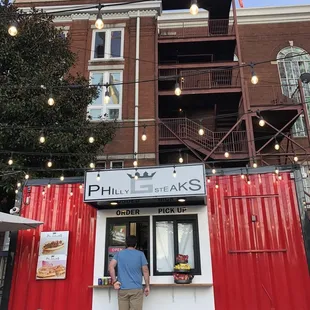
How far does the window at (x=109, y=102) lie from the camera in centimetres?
1579

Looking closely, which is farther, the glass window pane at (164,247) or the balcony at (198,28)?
the balcony at (198,28)

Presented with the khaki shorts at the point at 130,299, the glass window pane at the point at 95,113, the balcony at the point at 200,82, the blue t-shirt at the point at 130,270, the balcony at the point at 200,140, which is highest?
the balcony at the point at 200,82

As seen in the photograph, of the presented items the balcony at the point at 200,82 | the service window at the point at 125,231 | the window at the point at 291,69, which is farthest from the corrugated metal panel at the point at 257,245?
the window at the point at 291,69

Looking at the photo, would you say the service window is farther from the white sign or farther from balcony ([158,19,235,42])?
balcony ([158,19,235,42])

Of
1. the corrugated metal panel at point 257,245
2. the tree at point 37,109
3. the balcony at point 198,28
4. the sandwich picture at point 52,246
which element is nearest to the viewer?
the corrugated metal panel at point 257,245

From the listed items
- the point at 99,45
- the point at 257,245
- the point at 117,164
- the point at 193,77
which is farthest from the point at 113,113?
the point at 257,245

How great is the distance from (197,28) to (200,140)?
28.7ft

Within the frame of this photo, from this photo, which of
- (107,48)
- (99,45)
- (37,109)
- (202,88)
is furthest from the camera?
(99,45)

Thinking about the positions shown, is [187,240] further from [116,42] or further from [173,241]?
[116,42]

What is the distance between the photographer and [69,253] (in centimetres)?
720

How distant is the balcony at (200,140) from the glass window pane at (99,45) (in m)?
5.72

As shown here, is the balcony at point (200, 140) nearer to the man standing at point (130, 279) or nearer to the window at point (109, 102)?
the window at point (109, 102)

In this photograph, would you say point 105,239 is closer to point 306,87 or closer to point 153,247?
point 153,247

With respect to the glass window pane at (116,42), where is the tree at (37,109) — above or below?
below
